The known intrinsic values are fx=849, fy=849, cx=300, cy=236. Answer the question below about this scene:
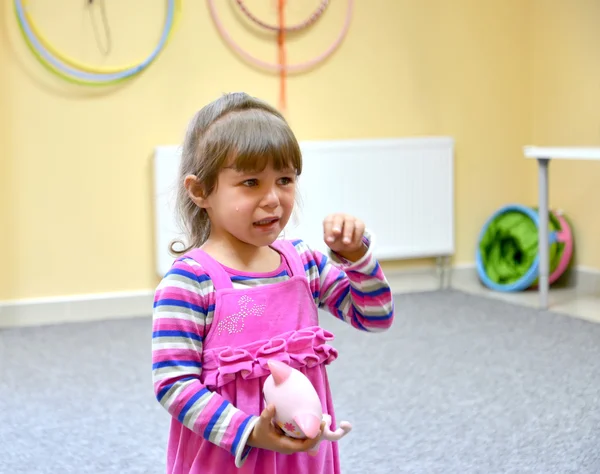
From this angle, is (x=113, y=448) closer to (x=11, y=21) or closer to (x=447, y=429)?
(x=447, y=429)

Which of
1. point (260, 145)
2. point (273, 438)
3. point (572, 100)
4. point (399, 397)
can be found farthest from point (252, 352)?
point (572, 100)

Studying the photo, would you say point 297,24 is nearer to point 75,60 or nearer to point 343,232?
point 75,60

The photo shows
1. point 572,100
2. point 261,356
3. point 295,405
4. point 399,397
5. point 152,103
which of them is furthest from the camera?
point 572,100

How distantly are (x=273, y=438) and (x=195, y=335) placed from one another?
149 millimetres

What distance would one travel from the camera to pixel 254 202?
965 mm

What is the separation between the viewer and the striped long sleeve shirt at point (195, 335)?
2.93 ft

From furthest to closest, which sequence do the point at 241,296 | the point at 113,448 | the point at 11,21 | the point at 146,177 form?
1. the point at 146,177
2. the point at 11,21
3. the point at 113,448
4. the point at 241,296

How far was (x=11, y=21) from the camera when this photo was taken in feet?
10.1

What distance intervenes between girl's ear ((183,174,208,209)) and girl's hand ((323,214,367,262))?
0.16 meters

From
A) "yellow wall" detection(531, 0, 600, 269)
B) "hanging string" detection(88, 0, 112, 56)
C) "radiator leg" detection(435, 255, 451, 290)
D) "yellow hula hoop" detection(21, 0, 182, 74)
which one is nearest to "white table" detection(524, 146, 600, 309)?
"yellow wall" detection(531, 0, 600, 269)

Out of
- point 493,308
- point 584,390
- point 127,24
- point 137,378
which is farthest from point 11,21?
point 584,390

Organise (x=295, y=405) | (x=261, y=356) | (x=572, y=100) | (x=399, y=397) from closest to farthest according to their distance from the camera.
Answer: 1. (x=295, y=405)
2. (x=261, y=356)
3. (x=399, y=397)
4. (x=572, y=100)

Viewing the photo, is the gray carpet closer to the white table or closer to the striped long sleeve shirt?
the white table

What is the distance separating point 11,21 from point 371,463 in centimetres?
219
